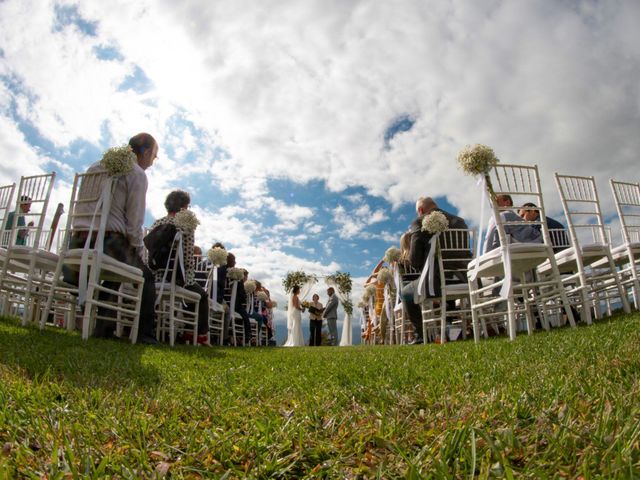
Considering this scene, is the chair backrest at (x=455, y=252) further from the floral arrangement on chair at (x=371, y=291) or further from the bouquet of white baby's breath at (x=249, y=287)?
the bouquet of white baby's breath at (x=249, y=287)

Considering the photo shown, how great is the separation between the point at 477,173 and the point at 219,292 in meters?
5.81

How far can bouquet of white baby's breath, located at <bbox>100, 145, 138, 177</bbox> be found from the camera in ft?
14.9

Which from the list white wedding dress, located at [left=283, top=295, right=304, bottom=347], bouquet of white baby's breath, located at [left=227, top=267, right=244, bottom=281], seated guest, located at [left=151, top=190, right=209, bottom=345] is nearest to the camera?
seated guest, located at [left=151, top=190, right=209, bottom=345]

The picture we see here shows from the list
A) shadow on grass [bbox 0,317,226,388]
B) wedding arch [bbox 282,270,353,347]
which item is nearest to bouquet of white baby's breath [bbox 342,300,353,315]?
wedding arch [bbox 282,270,353,347]

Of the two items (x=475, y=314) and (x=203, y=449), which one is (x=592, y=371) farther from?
(x=475, y=314)

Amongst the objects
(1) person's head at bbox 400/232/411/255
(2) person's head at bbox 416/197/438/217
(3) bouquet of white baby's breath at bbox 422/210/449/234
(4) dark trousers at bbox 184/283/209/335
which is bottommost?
(4) dark trousers at bbox 184/283/209/335

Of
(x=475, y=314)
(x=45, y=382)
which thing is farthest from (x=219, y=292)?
(x=45, y=382)

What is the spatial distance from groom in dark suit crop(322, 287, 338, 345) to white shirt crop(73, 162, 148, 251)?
9.26 metres

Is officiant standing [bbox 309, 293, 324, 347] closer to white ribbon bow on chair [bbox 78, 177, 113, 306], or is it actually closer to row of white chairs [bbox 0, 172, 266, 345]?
A: row of white chairs [bbox 0, 172, 266, 345]

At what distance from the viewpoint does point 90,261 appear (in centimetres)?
443

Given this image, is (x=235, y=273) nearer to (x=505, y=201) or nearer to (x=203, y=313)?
(x=203, y=313)

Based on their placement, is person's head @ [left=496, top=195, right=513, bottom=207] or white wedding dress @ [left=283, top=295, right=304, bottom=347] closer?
person's head @ [left=496, top=195, right=513, bottom=207]

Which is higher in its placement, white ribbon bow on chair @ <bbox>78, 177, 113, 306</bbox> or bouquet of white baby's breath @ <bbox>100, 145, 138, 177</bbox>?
bouquet of white baby's breath @ <bbox>100, 145, 138, 177</bbox>

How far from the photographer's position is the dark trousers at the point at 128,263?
485 cm
